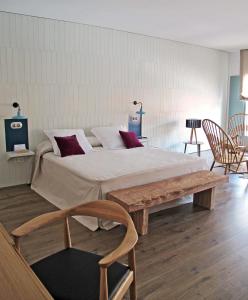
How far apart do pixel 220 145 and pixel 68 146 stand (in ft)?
8.24

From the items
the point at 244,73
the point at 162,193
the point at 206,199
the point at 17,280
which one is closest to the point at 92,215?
the point at 17,280

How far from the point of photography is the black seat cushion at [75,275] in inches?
49.0

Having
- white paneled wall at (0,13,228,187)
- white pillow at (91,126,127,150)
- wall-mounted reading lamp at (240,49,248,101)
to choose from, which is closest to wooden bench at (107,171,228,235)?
white pillow at (91,126,127,150)

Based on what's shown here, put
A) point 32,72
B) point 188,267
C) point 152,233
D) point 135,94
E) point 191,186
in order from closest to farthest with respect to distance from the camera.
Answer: point 188,267 → point 152,233 → point 191,186 → point 32,72 → point 135,94

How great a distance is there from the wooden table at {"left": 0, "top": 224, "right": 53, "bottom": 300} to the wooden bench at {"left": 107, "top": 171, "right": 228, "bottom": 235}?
1.56 metres

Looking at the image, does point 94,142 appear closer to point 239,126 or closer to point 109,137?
point 109,137

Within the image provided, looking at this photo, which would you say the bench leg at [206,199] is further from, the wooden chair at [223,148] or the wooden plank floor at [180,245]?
the wooden chair at [223,148]

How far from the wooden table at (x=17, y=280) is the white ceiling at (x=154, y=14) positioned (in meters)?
3.24

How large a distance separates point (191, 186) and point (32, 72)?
281 cm

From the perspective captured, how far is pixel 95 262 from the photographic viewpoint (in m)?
1.45

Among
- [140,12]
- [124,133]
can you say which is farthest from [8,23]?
[124,133]

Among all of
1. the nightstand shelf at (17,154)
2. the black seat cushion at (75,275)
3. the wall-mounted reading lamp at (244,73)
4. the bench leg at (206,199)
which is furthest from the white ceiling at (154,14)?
the black seat cushion at (75,275)

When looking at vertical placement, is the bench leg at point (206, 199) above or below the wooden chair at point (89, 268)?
below

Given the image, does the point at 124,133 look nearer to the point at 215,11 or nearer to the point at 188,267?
the point at 215,11
